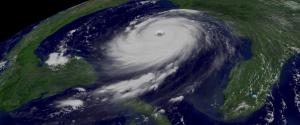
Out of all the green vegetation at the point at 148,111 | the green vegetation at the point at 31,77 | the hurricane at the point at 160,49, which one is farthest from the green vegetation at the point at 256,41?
the green vegetation at the point at 31,77

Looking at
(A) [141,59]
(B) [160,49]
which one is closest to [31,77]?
(A) [141,59]

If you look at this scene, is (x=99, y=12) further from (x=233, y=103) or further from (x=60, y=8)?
(x=233, y=103)

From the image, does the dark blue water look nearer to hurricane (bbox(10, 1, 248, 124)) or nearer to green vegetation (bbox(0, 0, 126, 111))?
hurricane (bbox(10, 1, 248, 124))

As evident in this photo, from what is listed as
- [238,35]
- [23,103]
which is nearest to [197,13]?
[238,35]

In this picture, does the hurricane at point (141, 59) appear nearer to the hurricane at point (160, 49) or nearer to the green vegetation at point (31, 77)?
the hurricane at point (160, 49)

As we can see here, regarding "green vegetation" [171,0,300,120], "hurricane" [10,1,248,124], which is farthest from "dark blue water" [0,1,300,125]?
"green vegetation" [171,0,300,120]

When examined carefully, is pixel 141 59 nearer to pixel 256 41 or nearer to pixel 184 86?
pixel 184 86
